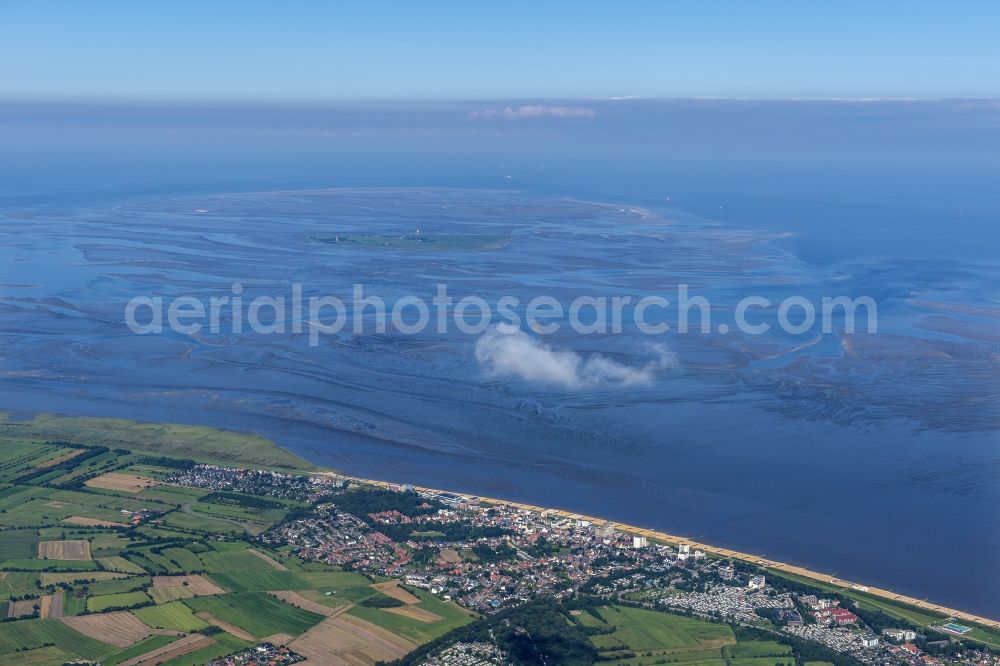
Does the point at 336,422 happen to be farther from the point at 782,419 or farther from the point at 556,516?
the point at 782,419

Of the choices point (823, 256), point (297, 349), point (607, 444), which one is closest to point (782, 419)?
point (607, 444)

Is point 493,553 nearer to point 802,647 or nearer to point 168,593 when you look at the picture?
point 168,593

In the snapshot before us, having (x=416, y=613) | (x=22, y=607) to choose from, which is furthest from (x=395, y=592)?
(x=22, y=607)

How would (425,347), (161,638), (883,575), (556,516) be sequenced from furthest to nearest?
(425,347) → (556,516) → (883,575) → (161,638)

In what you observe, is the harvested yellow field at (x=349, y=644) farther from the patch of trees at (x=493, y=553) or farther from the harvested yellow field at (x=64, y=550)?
the harvested yellow field at (x=64, y=550)

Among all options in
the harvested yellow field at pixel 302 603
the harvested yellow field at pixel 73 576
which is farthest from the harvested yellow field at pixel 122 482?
the harvested yellow field at pixel 302 603

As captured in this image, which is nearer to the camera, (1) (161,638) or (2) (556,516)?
(1) (161,638)
